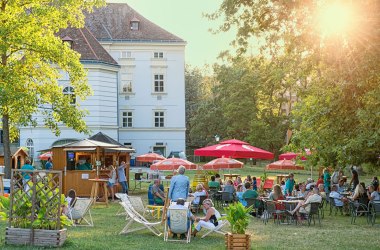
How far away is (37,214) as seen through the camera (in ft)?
43.1

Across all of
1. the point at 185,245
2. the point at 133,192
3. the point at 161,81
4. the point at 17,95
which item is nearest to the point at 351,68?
the point at 185,245

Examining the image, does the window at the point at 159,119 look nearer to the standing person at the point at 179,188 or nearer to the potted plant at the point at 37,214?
the standing person at the point at 179,188

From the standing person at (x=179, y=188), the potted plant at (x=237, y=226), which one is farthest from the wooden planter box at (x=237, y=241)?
the standing person at (x=179, y=188)

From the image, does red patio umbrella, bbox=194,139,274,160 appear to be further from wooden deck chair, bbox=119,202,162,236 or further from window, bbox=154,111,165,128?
window, bbox=154,111,165,128

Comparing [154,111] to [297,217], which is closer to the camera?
[297,217]

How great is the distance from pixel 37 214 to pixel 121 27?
1880 inches

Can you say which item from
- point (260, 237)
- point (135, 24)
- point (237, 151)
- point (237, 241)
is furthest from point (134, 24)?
point (237, 241)

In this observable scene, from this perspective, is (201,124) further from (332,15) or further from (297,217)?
(332,15)

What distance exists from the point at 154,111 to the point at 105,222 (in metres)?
40.8

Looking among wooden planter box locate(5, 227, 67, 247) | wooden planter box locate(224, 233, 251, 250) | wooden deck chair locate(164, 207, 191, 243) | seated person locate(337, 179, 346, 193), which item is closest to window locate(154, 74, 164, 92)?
seated person locate(337, 179, 346, 193)

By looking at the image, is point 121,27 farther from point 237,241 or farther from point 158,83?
point 237,241

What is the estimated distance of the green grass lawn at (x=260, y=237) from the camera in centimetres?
1410

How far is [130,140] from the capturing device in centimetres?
5875

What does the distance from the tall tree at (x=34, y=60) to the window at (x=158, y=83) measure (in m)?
31.3
